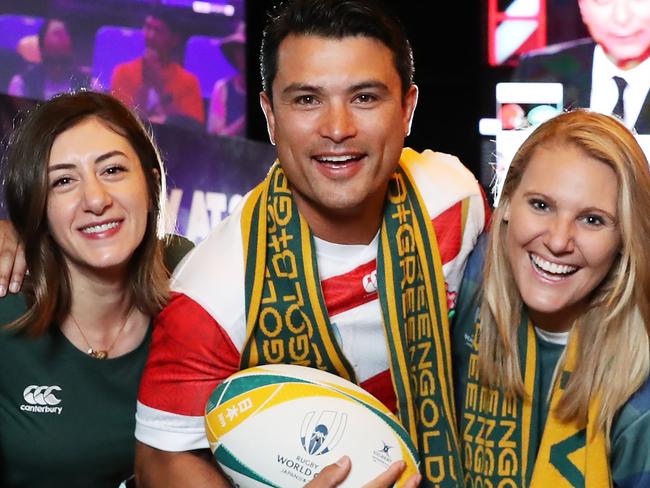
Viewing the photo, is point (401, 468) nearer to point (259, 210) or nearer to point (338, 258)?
point (338, 258)

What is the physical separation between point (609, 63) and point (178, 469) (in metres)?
4.02

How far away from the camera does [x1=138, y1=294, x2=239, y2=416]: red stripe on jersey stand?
2227 mm

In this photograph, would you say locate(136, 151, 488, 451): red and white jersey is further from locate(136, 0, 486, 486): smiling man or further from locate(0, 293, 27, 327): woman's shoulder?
locate(0, 293, 27, 327): woman's shoulder

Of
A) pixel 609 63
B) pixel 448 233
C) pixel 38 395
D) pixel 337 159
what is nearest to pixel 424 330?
pixel 448 233

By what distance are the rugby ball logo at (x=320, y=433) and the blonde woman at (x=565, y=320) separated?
45 centimetres

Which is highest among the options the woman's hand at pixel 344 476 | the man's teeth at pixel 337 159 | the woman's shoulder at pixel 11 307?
the man's teeth at pixel 337 159

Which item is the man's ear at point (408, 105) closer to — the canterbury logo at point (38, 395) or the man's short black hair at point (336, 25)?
the man's short black hair at point (336, 25)

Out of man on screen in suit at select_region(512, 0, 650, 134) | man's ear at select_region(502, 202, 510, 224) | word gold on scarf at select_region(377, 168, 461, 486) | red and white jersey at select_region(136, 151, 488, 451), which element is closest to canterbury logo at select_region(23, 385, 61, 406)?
red and white jersey at select_region(136, 151, 488, 451)

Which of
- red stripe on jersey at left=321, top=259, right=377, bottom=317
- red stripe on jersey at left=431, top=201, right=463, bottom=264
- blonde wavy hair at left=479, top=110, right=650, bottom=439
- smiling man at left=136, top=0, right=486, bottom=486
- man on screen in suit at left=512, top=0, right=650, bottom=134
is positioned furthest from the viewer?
man on screen in suit at left=512, top=0, right=650, bottom=134

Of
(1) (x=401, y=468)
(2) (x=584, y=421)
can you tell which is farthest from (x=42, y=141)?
(2) (x=584, y=421)

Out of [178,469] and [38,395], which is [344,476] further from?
[38,395]

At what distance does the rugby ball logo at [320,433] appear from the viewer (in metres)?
2.06

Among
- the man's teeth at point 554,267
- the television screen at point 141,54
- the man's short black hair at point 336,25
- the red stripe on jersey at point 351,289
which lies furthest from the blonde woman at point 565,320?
the television screen at point 141,54

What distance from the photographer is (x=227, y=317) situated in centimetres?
223
